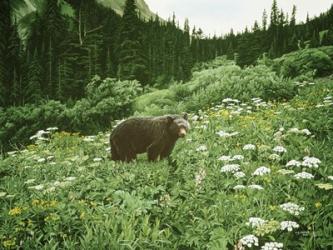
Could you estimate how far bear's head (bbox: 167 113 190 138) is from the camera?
8.23 m

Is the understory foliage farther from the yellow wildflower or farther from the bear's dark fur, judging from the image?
the yellow wildflower

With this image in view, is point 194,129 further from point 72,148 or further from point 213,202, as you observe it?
point 213,202

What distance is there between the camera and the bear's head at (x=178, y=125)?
823 cm

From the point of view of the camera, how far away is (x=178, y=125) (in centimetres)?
829

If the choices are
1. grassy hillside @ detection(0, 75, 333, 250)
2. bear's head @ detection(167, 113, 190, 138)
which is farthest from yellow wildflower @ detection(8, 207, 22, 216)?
bear's head @ detection(167, 113, 190, 138)

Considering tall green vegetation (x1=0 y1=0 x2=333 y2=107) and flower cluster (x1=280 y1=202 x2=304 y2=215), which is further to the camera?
tall green vegetation (x1=0 y1=0 x2=333 y2=107)

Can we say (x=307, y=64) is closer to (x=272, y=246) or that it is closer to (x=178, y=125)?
(x=178, y=125)

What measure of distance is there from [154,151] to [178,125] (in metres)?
0.85

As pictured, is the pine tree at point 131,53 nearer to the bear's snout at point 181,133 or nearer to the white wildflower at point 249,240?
the bear's snout at point 181,133

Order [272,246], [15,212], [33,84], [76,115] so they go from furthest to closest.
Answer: [33,84] < [76,115] < [15,212] < [272,246]

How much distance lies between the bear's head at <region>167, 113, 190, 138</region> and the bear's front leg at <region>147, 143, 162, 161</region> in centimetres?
43

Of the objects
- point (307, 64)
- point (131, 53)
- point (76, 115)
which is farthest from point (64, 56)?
point (307, 64)

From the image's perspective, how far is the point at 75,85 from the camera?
39125 mm

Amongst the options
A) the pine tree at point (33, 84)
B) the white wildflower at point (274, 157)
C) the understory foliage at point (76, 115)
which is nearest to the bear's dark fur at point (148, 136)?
the white wildflower at point (274, 157)
